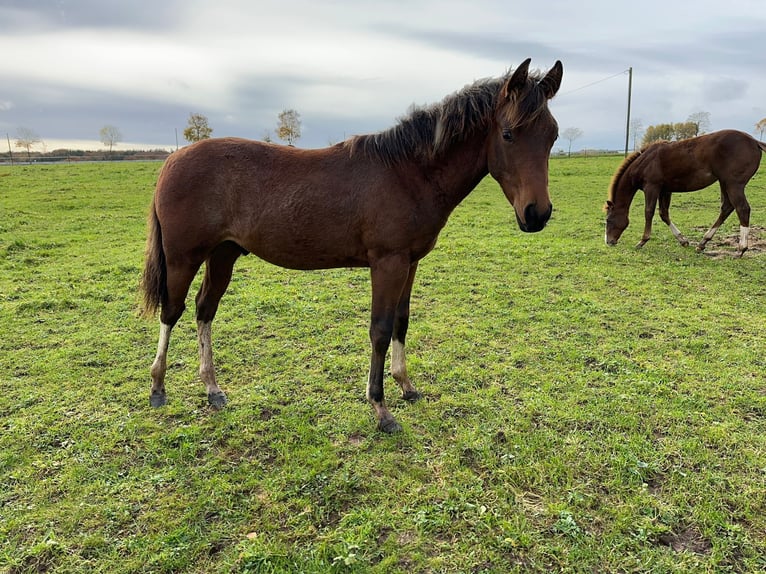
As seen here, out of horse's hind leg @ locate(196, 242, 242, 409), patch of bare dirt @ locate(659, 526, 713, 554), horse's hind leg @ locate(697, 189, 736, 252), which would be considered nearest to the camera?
patch of bare dirt @ locate(659, 526, 713, 554)

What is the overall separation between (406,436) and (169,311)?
7.19 feet

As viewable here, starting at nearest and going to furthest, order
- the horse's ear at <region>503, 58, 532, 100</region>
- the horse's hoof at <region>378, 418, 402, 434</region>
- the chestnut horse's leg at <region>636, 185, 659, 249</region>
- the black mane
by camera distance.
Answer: the horse's ear at <region>503, 58, 532, 100</region> < the black mane < the horse's hoof at <region>378, 418, 402, 434</region> < the chestnut horse's leg at <region>636, 185, 659, 249</region>

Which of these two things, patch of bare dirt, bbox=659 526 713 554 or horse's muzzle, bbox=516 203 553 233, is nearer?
patch of bare dirt, bbox=659 526 713 554

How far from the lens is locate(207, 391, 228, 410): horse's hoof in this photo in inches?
142

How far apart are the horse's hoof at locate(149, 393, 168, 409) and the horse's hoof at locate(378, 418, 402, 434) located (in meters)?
1.85

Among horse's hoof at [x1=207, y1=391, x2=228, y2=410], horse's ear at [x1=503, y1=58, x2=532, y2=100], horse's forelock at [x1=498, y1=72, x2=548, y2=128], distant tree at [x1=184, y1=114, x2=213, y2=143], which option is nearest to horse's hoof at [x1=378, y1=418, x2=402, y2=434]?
horse's hoof at [x1=207, y1=391, x2=228, y2=410]

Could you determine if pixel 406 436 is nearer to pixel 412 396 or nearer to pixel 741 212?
pixel 412 396

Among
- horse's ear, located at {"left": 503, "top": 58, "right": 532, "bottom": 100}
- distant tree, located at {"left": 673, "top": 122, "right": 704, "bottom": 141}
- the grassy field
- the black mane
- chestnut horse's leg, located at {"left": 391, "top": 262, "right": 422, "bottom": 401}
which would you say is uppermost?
distant tree, located at {"left": 673, "top": 122, "right": 704, "bottom": 141}

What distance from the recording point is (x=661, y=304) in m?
5.78

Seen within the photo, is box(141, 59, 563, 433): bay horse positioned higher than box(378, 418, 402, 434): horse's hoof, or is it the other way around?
box(141, 59, 563, 433): bay horse

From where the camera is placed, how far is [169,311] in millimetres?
3646

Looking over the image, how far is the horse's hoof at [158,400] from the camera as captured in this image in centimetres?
363

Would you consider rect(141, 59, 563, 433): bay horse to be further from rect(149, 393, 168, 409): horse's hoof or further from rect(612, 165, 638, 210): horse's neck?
rect(612, 165, 638, 210): horse's neck

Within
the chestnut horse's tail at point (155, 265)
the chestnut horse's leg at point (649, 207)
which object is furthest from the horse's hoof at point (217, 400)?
the chestnut horse's leg at point (649, 207)
